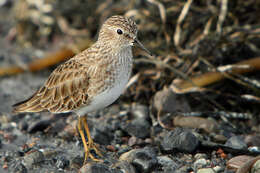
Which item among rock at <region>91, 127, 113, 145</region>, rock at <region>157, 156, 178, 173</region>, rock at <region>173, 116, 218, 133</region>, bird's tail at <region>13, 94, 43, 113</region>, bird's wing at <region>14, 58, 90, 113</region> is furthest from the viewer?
rock at <region>173, 116, 218, 133</region>

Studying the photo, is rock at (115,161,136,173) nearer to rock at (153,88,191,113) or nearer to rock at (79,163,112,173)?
rock at (79,163,112,173)

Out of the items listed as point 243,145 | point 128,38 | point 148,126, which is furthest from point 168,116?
point 128,38

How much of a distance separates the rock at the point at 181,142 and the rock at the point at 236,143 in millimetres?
371

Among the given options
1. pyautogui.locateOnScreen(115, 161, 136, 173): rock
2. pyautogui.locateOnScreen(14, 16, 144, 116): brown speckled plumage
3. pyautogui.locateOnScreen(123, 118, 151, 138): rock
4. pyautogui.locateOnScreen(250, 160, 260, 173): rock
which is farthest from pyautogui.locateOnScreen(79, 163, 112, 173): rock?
pyautogui.locateOnScreen(250, 160, 260, 173): rock

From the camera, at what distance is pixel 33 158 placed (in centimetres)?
394

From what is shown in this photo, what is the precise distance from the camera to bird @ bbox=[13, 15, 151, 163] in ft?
12.8

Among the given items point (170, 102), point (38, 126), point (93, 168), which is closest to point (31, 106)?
point (38, 126)

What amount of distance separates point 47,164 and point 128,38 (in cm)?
150

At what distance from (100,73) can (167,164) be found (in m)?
1.13

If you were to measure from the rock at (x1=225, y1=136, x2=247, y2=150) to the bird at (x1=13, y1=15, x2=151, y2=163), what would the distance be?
4.39 ft

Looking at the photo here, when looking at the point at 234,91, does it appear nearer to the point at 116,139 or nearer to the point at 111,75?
the point at 116,139

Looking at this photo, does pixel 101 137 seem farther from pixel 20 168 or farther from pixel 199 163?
pixel 199 163

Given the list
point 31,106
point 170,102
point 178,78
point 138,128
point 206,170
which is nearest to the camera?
point 206,170

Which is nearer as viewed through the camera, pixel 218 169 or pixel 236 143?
pixel 218 169
